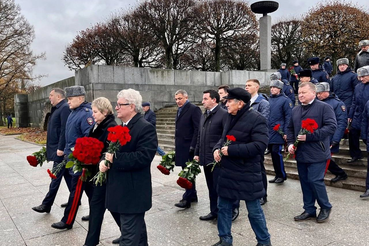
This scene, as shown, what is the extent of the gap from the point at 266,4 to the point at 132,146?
18.2m

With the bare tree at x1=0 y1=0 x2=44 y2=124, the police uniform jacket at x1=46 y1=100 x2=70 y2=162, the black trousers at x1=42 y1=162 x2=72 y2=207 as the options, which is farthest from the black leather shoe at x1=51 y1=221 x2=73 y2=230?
the bare tree at x1=0 y1=0 x2=44 y2=124

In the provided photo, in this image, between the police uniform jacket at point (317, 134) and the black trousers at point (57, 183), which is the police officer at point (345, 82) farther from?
the black trousers at point (57, 183)

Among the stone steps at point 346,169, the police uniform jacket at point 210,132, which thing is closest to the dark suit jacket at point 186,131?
the police uniform jacket at point 210,132

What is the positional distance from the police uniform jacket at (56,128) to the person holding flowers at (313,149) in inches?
129

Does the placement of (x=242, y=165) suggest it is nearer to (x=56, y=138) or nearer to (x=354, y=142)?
Answer: (x=56, y=138)

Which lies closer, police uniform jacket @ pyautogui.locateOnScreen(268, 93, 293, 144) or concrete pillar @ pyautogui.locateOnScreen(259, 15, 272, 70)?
police uniform jacket @ pyautogui.locateOnScreen(268, 93, 293, 144)

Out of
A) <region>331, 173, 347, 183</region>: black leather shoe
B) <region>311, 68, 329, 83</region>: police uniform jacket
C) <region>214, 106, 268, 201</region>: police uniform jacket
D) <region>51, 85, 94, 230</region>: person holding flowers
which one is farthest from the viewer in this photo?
<region>311, 68, 329, 83</region>: police uniform jacket

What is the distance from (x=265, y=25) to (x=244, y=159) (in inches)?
705

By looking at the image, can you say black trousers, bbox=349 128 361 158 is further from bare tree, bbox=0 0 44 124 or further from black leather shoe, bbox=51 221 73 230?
bare tree, bbox=0 0 44 124

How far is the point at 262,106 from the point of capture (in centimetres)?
498

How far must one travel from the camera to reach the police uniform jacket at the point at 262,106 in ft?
16.3

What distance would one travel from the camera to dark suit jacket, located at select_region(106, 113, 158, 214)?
113 inches

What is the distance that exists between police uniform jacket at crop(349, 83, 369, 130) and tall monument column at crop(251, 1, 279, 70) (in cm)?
1410

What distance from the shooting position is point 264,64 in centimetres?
2002
